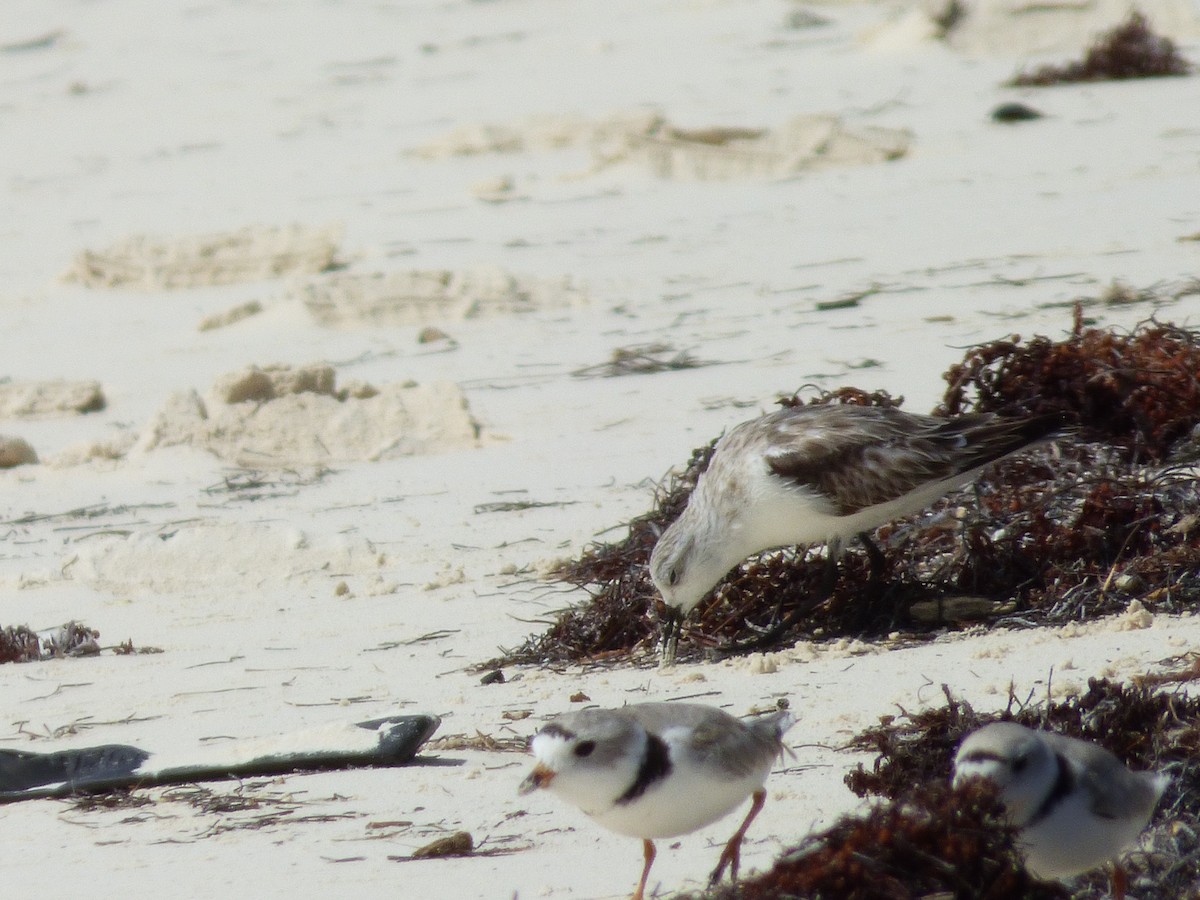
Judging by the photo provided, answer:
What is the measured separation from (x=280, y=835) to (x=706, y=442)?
146 inches

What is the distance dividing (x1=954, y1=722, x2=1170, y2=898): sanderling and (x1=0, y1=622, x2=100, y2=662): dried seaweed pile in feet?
11.7

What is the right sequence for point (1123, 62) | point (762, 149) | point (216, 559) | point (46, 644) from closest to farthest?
point (46, 644), point (216, 559), point (762, 149), point (1123, 62)

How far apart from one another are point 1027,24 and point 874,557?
36.9 feet

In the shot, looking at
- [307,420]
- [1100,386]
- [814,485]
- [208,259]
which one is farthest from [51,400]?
[1100,386]

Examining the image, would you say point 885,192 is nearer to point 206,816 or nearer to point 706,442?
point 706,442

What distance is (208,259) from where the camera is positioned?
11766mm

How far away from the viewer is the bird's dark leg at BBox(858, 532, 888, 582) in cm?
574

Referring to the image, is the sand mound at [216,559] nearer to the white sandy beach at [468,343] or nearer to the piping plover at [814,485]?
the white sandy beach at [468,343]

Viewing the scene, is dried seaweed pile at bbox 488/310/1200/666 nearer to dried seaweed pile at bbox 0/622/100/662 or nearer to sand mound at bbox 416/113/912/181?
dried seaweed pile at bbox 0/622/100/662

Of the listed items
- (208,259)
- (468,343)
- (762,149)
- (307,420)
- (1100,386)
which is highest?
(1100,386)

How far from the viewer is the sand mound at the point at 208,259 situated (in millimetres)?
11586

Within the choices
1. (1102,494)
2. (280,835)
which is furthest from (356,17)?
(280,835)

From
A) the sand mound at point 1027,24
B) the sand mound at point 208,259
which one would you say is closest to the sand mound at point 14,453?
the sand mound at point 208,259

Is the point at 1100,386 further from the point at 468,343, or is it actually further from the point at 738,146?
the point at 738,146
